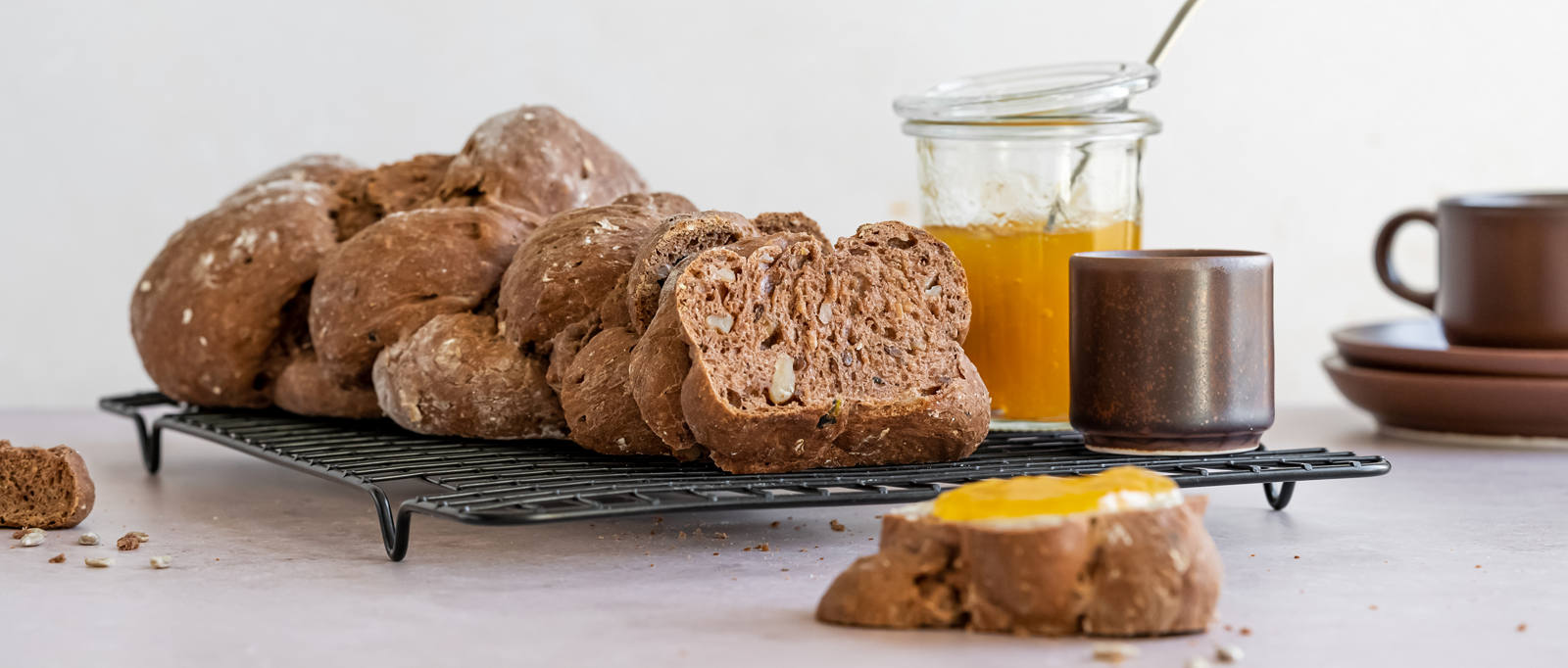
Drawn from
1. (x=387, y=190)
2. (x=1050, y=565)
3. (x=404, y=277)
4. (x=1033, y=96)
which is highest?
(x=1033, y=96)

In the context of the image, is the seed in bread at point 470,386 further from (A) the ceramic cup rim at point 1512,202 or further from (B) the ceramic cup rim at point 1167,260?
(A) the ceramic cup rim at point 1512,202

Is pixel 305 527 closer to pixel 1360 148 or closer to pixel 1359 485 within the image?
pixel 1359 485

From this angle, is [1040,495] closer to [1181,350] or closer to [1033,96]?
[1181,350]

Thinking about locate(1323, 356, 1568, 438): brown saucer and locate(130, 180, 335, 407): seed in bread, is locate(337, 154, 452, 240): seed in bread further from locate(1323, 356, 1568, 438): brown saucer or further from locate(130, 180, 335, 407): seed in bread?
locate(1323, 356, 1568, 438): brown saucer

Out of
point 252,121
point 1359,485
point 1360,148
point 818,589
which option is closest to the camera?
point 818,589

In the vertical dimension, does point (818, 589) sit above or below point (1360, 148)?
below

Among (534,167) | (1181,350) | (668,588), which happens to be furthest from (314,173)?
(1181,350)

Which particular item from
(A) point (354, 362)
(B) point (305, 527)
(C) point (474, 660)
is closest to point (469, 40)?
(A) point (354, 362)
